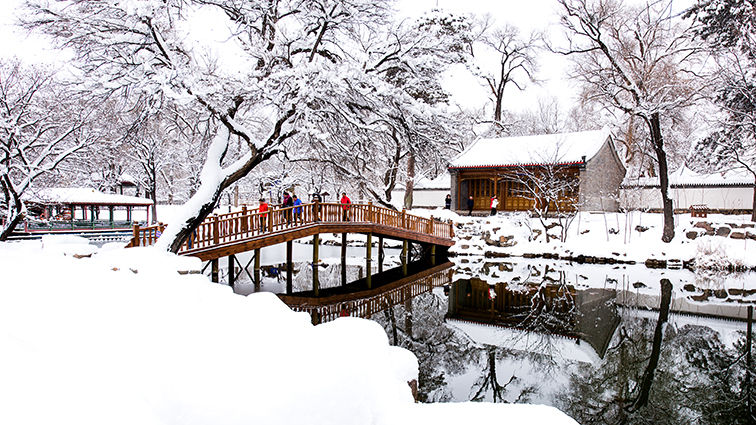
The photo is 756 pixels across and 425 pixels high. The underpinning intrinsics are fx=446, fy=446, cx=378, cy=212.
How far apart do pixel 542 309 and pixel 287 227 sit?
27.1ft

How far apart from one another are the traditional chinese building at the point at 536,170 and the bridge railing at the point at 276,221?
812cm

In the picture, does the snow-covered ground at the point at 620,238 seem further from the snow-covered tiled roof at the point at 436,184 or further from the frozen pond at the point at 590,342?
the snow-covered tiled roof at the point at 436,184

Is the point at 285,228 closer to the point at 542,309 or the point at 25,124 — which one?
the point at 542,309

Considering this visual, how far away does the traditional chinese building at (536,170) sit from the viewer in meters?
24.5

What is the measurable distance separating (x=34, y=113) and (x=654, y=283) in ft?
76.5

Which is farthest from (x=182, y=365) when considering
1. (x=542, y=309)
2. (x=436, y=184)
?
(x=436, y=184)

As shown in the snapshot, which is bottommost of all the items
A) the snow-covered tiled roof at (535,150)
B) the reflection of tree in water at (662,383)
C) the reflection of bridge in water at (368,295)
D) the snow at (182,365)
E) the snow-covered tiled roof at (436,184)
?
the reflection of bridge in water at (368,295)

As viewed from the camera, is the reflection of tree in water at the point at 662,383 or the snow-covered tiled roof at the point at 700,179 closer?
the reflection of tree in water at the point at 662,383

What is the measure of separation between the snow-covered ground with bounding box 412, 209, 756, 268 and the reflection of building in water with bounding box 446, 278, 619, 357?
6.64 metres

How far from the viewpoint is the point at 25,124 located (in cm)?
1420

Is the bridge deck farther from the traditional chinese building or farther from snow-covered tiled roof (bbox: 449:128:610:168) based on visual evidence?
snow-covered tiled roof (bbox: 449:128:610:168)

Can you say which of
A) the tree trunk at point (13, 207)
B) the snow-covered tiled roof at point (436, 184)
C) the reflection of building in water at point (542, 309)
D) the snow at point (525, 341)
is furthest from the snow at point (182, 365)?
the snow-covered tiled roof at point (436, 184)

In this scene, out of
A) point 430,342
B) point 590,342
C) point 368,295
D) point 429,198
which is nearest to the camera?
point 590,342

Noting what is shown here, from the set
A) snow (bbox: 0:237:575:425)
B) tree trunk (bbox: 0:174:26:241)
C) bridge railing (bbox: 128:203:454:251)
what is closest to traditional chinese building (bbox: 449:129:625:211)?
bridge railing (bbox: 128:203:454:251)
